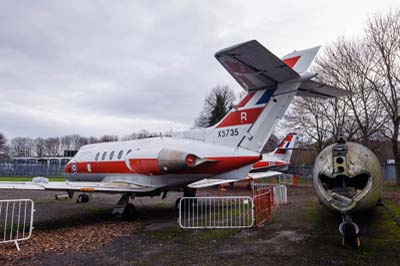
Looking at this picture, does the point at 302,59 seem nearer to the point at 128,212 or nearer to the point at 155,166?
the point at 155,166

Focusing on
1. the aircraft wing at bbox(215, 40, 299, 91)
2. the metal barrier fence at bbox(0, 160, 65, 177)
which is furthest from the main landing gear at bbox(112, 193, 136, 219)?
the metal barrier fence at bbox(0, 160, 65, 177)

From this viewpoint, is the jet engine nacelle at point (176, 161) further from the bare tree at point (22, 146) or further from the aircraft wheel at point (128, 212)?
the bare tree at point (22, 146)

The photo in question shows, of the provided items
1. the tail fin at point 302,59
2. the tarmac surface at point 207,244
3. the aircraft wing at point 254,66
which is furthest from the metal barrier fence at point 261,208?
the tail fin at point 302,59

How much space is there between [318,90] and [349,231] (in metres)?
4.81

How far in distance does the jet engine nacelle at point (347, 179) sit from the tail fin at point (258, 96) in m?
2.50

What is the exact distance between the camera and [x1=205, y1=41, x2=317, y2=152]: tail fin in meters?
8.10

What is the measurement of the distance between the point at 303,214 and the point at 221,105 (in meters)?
35.2

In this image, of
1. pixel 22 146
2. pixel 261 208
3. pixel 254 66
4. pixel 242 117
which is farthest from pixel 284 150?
pixel 22 146

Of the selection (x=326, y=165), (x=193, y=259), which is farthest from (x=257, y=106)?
(x=193, y=259)

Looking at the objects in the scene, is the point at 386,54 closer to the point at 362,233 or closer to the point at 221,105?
the point at 362,233

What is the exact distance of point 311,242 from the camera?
671 cm

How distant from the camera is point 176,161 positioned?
965 centimetres

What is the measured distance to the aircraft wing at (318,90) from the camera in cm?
915

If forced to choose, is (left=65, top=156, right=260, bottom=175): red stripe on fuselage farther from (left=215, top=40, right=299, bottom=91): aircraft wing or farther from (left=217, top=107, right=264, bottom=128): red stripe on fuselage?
(left=215, top=40, right=299, bottom=91): aircraft wing
